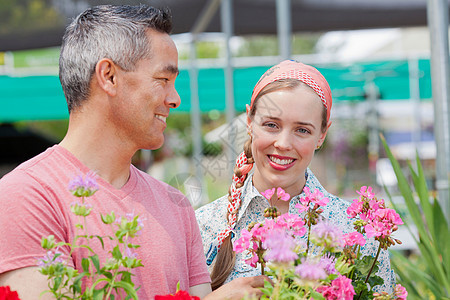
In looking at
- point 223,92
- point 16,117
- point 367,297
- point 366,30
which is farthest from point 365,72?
point 367,297

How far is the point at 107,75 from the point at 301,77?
2.01ft

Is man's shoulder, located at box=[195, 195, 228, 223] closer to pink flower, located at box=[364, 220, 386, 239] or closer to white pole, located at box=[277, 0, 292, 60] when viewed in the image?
pink flower, located at box=[364, 220, 386, 239]

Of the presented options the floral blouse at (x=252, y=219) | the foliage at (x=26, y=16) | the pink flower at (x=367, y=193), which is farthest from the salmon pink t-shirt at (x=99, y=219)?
the foliage at (x=26, y=16)

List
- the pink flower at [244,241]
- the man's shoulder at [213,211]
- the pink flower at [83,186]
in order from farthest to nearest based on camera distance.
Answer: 1. the man's shoulder at [213,211]
2. the pink flower at [244,241]
3. the pink flower at [83,186]

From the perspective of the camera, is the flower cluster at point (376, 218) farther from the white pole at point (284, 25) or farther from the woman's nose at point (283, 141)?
the white pole at point (284, 25)

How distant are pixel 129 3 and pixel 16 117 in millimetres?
5404

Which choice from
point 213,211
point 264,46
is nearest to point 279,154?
point 213,211

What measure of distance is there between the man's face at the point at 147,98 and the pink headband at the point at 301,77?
45 cm

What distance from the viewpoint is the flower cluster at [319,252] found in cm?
87

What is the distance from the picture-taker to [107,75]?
1294 millimetres

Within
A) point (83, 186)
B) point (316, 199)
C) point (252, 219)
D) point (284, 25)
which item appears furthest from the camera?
point (284, 25)

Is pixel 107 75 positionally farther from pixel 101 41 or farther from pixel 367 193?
pixel 367 193

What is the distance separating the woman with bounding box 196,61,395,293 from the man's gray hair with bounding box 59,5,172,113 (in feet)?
→ 1.45

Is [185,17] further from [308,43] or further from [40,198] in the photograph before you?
[308,43]
